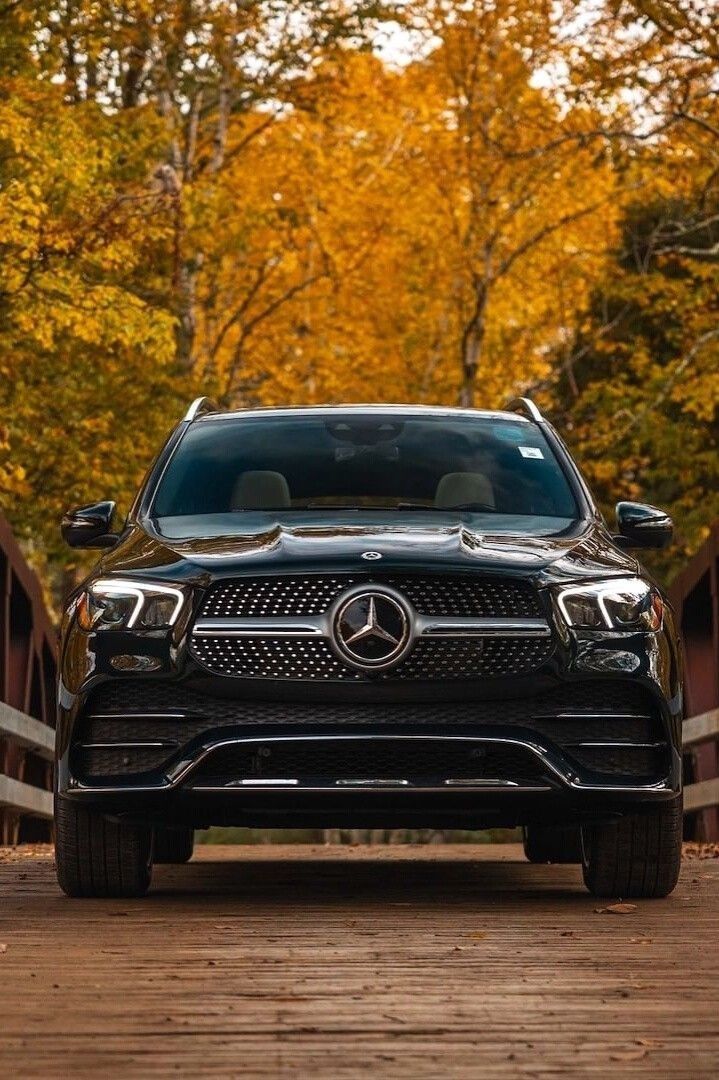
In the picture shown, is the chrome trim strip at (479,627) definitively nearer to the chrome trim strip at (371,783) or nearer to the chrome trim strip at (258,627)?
the chrome trim strip at (258,627)

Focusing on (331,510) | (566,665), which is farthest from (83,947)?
(331,510)

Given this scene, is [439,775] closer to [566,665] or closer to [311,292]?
[566,665]

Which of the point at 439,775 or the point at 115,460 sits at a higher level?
the point at 439,775

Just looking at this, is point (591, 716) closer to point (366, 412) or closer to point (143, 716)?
point (143, 716)

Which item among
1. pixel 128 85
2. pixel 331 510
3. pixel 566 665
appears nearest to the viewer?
pixel 566 665

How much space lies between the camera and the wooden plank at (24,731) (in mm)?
10867

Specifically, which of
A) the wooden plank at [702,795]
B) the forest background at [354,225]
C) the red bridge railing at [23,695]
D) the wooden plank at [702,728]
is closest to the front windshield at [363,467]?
the red bridge railing at [23,695]

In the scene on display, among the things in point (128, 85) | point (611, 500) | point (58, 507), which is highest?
point (128, 85)

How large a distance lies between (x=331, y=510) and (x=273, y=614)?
3.42 ft

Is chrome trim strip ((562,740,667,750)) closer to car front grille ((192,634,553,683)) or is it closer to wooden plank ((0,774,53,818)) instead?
car front grille ((192,634,553,683))

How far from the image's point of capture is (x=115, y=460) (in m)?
27.0

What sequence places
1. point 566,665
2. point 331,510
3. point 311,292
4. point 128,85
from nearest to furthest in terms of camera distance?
point 566,665, point 331,510, point 128,85, point 311,292

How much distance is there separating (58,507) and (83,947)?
68.3ft

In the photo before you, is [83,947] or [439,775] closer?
[83,947]
